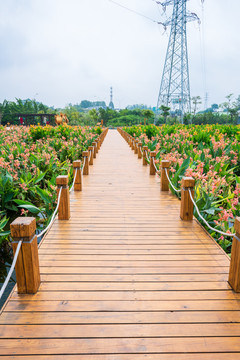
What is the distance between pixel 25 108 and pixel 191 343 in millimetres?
55679

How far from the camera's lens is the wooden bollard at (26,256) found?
211 cm

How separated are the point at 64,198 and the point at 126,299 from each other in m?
1.88

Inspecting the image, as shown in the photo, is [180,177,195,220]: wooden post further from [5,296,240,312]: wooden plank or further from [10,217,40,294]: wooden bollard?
[10,217,40,294]: wooden bollard

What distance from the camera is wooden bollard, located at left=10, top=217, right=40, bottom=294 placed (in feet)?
6.92

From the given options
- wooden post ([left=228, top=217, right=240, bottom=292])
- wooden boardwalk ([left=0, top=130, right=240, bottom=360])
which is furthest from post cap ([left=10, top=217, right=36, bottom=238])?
wooden post ([left=228, top=217, right=240, bottom=292])

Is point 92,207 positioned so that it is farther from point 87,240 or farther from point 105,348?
point 105,348

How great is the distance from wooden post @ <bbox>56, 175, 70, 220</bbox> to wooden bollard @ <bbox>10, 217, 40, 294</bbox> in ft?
4.81

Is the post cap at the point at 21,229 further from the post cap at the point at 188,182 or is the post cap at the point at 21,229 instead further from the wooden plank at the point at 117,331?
the post cap at the point at 188,182

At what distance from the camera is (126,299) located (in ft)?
7.08

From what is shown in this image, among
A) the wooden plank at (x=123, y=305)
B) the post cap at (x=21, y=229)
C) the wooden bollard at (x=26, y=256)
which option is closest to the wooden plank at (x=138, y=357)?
the wooden plank at (x=123, y=305)

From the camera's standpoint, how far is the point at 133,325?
1888 millimetres

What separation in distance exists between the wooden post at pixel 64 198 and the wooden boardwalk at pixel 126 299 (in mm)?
122


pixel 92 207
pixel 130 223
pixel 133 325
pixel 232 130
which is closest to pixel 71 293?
pixel 133 325

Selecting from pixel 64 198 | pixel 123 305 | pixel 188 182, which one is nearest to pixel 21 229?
pixel 123 305
